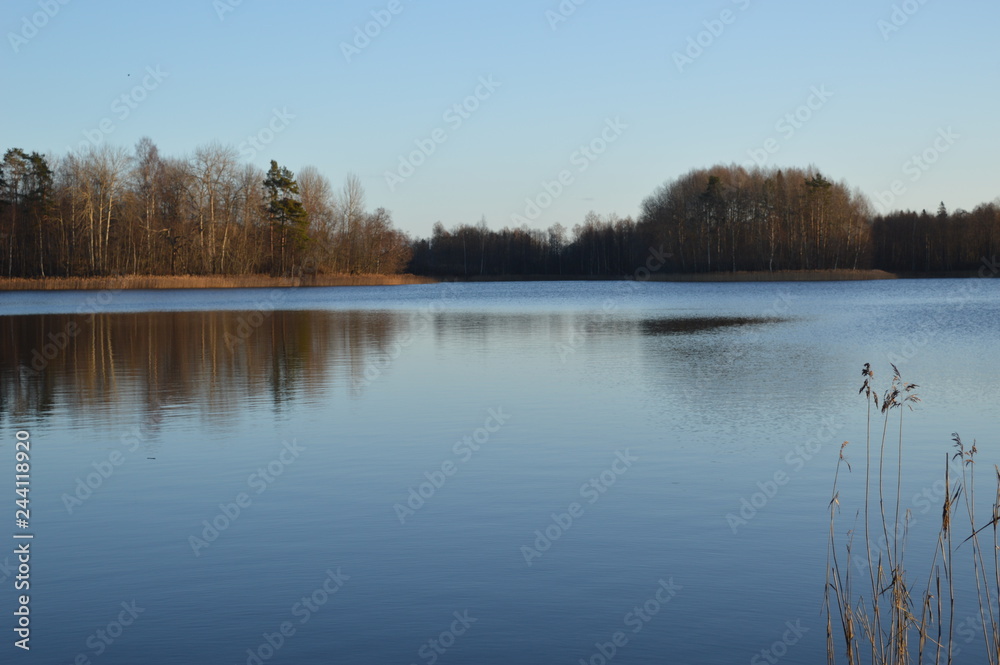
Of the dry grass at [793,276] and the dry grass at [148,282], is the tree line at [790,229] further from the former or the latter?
the dry grass at [148,282]

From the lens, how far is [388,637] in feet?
15.7

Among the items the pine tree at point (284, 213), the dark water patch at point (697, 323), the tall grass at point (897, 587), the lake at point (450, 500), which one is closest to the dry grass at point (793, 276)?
the pine tree at point (284, 213)

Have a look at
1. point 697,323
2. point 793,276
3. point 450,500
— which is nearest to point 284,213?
point 793,276

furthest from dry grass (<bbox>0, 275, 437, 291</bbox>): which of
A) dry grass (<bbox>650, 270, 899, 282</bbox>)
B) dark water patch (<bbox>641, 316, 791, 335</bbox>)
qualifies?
dark water patch (<bbox>641, 316, 791, 335</bbox>)

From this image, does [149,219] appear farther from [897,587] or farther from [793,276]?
[897,587]

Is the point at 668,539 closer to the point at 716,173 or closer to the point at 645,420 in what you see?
the point at 645,420

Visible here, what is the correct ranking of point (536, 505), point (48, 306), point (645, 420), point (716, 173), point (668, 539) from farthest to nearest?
point (716, 173)
point (48, 306)
point (645, 420)
point (536, 505)
point (668, 539)

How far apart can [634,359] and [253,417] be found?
8392 mm

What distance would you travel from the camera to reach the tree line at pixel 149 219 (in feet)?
200

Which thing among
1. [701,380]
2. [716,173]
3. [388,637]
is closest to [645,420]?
[701,380]

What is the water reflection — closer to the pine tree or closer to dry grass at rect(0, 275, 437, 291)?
dry grass at rect(0, 275, 437, 291)

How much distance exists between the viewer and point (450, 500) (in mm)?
7480

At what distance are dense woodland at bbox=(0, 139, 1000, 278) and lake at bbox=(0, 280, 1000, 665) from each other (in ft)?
159

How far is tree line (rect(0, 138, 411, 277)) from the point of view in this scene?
60.9 metres
